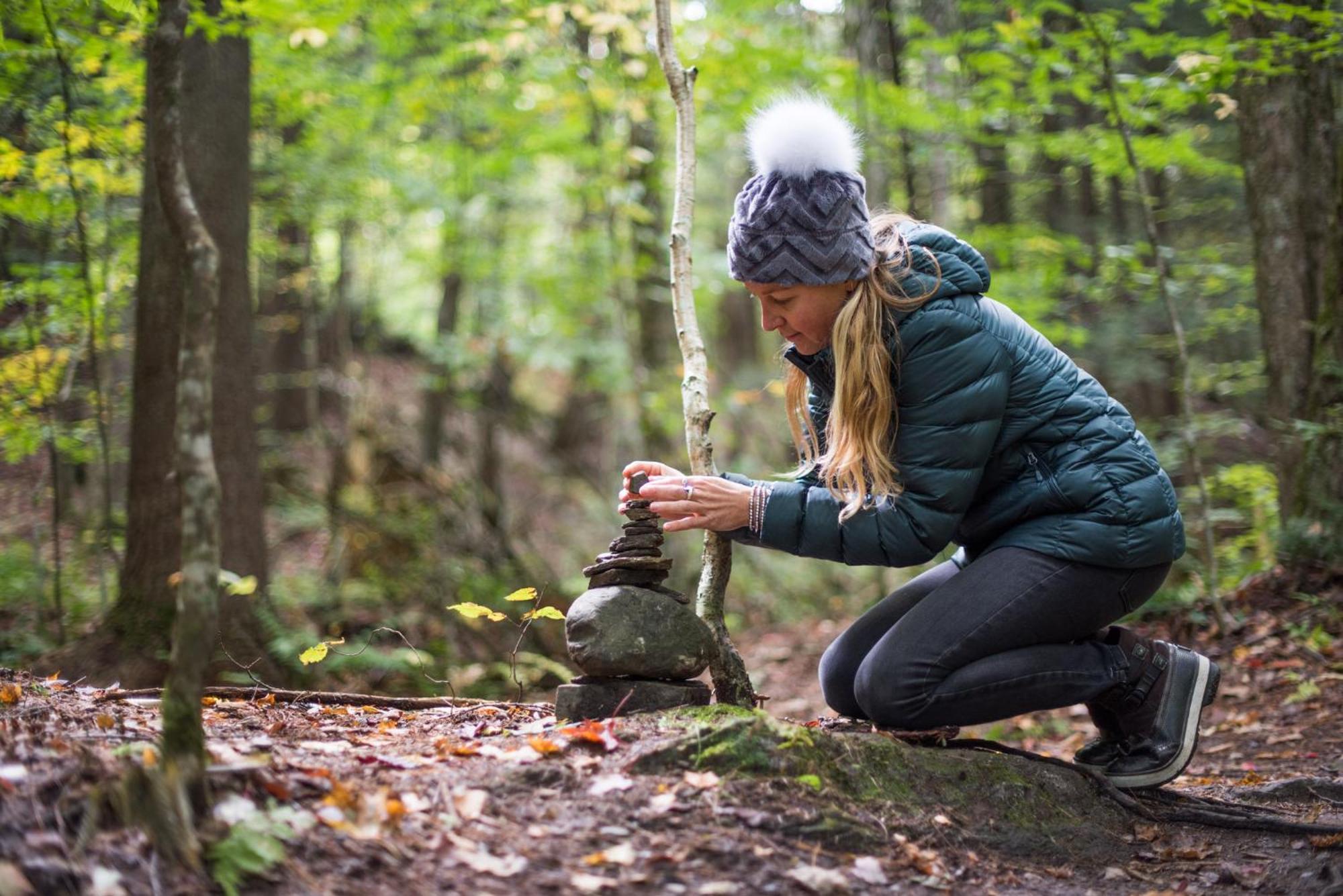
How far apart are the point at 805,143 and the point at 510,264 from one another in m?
10.8

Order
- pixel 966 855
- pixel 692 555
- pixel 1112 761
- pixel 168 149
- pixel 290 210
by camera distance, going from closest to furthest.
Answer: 1. pixel 168 149
2. pixel 966 855
3. pixel 1112 761
4. pixel 290 210
5. pixel 692 555

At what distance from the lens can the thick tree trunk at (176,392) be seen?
5.59m

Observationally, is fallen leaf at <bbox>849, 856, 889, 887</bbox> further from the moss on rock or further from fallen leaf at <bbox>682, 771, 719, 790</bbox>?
fallen leaf at <bbox>682, 771, 719, 790</bbox>

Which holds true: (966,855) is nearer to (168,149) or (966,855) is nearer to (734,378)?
(168,149)

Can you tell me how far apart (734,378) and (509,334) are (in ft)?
9.98

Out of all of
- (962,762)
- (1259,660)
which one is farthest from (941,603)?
(1259,660)

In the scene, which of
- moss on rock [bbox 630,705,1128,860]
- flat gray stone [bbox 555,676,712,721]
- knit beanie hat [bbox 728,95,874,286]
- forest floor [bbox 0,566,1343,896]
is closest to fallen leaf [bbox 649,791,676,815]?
forest floor [bbox 0,566,1343,896]

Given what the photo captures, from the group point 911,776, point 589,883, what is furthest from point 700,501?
point 589,883

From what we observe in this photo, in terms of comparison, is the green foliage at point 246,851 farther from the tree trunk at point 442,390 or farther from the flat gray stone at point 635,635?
the tree trunk at point 442,390

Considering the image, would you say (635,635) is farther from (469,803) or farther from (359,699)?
(359,699)

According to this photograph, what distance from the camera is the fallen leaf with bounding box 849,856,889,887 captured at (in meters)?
2.56

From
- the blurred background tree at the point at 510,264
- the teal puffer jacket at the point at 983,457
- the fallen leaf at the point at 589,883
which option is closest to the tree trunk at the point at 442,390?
the blurred background tree at the point at 510,264

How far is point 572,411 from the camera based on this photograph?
17.9 metres

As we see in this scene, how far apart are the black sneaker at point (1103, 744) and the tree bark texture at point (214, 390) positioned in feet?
15.1
